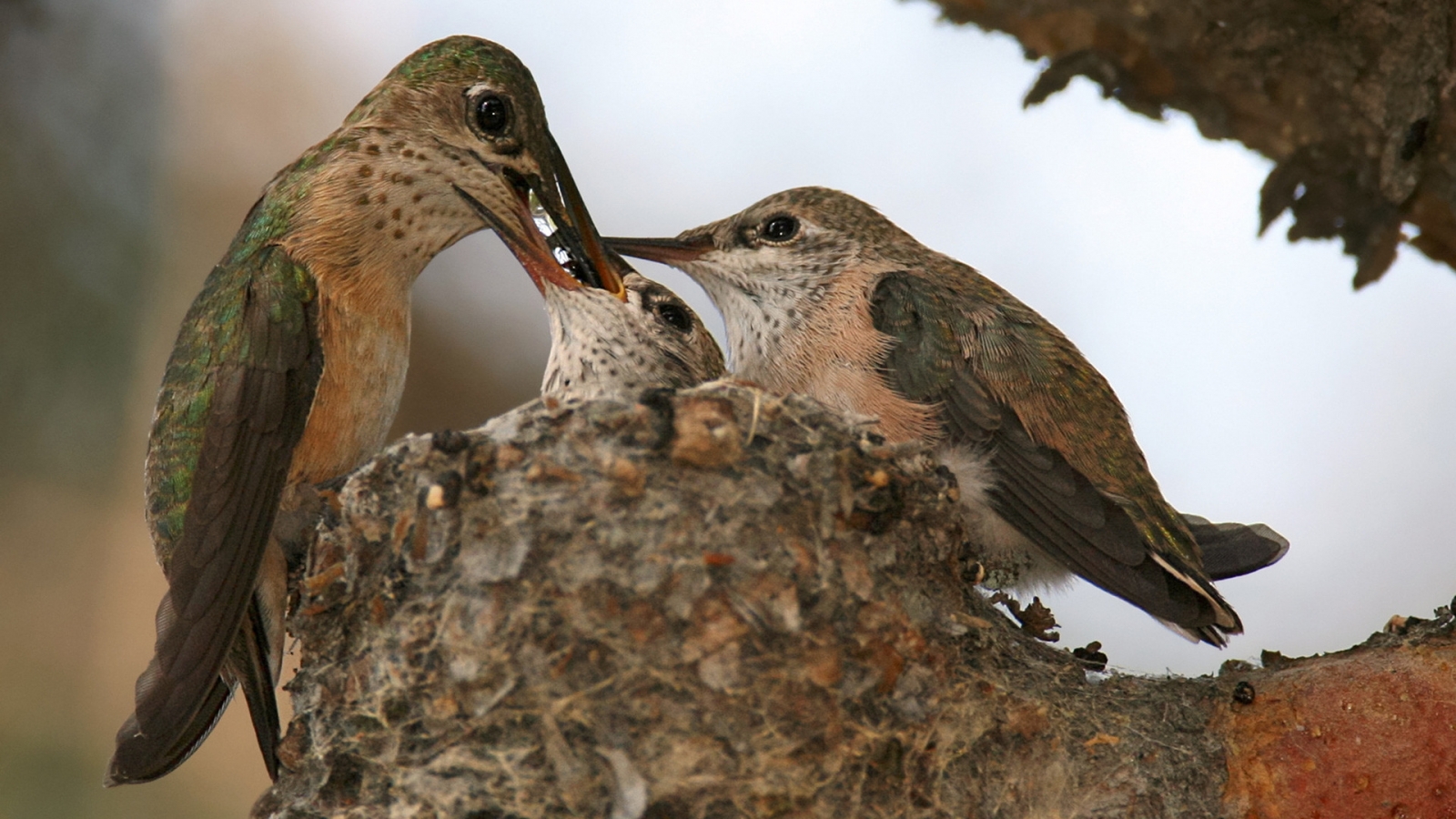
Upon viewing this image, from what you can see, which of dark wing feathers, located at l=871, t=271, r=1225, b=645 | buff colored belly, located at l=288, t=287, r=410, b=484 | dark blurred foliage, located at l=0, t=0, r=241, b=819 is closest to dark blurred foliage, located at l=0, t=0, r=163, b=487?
dark blurred foliage, located at l=0, t=0, r=241, b=819

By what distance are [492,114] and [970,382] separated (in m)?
1.22

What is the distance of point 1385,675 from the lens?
7.62ft

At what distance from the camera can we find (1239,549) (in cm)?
312

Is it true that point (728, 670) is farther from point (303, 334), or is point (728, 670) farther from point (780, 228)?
point (780, 228)

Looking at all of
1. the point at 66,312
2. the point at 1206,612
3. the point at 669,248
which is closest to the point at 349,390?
the point at 669,248

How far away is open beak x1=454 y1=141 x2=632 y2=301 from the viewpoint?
2.96 meters

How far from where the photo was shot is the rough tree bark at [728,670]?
213 centimetres

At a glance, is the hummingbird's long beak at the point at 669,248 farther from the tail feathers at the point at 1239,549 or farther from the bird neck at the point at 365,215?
the tail feathers at the point at 1239,549

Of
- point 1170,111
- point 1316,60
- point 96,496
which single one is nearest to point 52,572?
point 96,496

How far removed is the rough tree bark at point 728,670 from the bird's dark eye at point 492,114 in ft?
2.70

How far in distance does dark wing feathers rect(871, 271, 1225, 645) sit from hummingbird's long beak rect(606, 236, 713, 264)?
50 centimetres

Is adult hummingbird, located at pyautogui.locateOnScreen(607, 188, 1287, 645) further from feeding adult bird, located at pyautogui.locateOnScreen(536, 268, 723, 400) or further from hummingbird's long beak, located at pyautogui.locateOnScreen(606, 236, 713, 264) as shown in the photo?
feeding adult bird, located at pyautogui.locateOnScreen(536, 268, 723, 400)

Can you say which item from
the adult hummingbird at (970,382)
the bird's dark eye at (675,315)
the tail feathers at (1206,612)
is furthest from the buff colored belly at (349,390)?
the tail feathers at (1206,612)

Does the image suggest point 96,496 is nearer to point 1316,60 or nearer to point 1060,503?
point 1060,503
